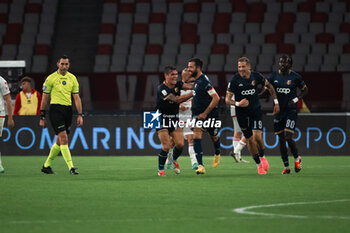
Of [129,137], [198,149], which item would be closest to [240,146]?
[129,137]

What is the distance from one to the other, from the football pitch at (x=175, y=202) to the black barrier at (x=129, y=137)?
6545 mm

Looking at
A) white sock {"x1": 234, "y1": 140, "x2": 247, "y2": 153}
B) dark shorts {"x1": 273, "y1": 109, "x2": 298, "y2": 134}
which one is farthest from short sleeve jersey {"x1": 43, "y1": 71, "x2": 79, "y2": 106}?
white sock {"x1": 234, "y1": 140, "x2": 247, "y2": 153}

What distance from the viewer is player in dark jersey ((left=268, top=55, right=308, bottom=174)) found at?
1348 centimetres

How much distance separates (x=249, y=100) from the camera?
44.2 ft

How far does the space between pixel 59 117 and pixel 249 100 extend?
337cm

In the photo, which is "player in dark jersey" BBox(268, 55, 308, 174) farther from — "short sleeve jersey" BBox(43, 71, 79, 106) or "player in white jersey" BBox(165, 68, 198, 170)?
"short sleeve jersey" BBox(43, 71, 79, 106)

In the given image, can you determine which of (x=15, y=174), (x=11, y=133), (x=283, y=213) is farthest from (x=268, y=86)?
(x=11, y=133)

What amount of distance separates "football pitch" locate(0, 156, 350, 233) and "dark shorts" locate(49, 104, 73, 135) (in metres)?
0.86

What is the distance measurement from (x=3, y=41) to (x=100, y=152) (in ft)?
35.8

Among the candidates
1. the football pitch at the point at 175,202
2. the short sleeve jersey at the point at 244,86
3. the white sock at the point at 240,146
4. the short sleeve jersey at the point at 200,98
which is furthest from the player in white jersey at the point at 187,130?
the white sock at the point at 240,146

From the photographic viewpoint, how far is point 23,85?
20062 millimetres

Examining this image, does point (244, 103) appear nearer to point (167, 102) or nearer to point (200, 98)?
point (200, 98)

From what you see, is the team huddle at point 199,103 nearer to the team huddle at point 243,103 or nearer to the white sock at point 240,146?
the team huddle at point 243,103

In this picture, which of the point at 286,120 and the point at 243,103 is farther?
the point at 286,120
